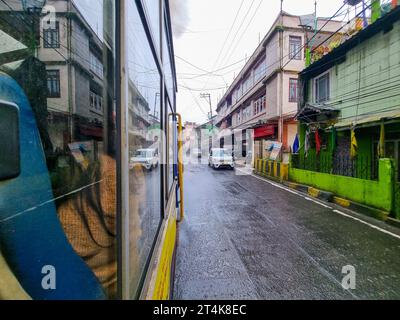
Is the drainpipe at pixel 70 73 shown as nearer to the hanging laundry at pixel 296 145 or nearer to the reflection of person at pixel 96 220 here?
the reflection of person at pixel 96 220

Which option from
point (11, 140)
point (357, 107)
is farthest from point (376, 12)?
point (11, 140)

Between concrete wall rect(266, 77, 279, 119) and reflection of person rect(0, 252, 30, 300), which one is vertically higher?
concrete wall rect(266, 77, 279, 119)

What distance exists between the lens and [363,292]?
9.15 feet

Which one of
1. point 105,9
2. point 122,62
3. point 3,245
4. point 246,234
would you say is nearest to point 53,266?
point 3,245

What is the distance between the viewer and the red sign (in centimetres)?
1731

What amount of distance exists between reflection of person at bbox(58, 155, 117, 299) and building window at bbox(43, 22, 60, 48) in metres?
0.46

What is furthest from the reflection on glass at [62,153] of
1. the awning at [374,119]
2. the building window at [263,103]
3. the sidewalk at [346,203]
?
the building window at [263,103]

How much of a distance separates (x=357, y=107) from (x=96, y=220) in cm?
1088

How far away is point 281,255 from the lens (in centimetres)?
376

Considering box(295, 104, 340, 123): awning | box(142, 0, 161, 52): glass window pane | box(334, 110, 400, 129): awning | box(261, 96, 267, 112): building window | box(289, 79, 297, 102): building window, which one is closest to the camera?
box(142, 0, 161, 52): glass window pane

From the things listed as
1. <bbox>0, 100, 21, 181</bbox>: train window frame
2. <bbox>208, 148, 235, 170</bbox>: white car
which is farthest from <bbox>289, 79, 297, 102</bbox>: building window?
<bbox>0, 100, 21, 181</bbox>: train window frame

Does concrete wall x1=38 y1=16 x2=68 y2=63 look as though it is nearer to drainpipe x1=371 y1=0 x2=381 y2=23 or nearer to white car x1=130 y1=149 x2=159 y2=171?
white car x1=130 y1=149 x2=159 y2=171

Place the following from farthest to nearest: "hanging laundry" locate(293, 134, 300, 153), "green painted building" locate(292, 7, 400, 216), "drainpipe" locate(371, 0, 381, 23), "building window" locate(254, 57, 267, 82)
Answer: "building window" locate(254, 57, 267, 82) < "hanging laundry" locate(293, 134, 300, 153) < "drainpipe" locate(371, 0, 381, 23) < "green painted building" locate(292, 7, 400, 216)
